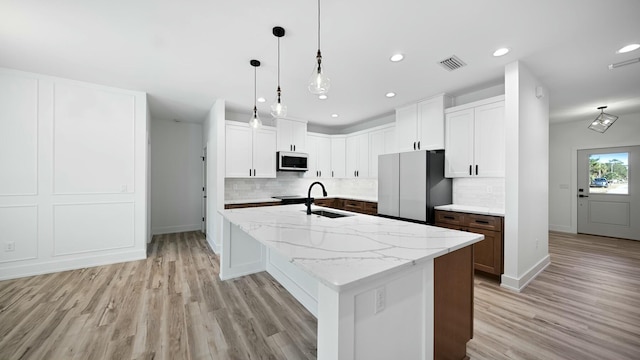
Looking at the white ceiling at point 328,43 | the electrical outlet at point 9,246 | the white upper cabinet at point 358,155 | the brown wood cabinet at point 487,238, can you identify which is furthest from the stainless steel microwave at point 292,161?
the electrical outlet at point 9,246

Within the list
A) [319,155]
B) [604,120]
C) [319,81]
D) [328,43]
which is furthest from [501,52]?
[604,120]

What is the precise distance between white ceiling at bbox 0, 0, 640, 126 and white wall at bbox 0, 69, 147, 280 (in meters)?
0.35

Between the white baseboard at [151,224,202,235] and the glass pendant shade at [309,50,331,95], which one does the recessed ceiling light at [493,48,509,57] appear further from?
the white baseboard at [151,224,202,235]

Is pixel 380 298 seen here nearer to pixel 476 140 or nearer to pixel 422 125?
pixel 476 140

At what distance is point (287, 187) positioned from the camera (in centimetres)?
559

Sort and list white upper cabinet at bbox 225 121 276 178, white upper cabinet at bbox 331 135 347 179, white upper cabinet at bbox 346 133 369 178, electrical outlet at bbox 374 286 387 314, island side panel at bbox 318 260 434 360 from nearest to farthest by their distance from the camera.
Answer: island side panel at bbox 318 260 434 360 < electrical outlet at bbox 374 286 387 314 < white upper cabinet at bbox 225 121 276 178 < white upper cabinet at bbox 346 133 369 178 < white upper cabinet at bbox 331 135 347 179

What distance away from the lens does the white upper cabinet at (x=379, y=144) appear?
15.7ft

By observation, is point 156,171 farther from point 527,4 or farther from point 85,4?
point 527,4

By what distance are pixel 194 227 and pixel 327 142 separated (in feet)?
12.6

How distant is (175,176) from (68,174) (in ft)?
7.76

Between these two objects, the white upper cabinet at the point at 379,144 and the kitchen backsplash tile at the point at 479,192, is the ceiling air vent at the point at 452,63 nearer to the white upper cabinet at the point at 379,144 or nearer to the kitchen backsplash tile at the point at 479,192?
the kitchen backsplash tile at the point at 479,192

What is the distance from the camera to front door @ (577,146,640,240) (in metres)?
4.90

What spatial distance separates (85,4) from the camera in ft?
6.07

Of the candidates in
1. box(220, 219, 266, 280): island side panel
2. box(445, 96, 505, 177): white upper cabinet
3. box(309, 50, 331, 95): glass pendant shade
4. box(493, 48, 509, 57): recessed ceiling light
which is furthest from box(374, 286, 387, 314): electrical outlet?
box(445, 96, 505, 177): white upper cabinet
